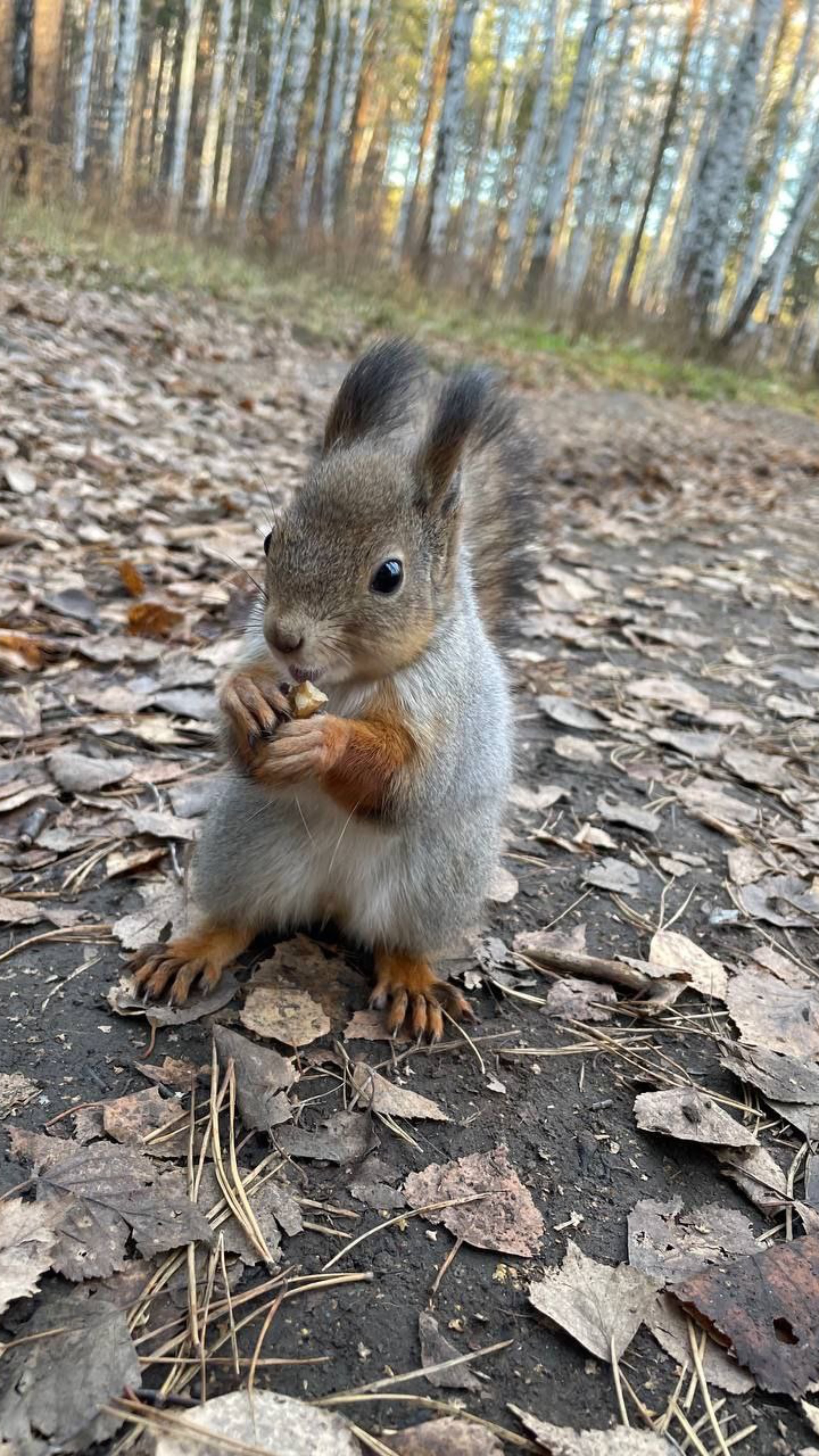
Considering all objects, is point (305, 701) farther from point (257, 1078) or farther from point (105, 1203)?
point (105, 1203)

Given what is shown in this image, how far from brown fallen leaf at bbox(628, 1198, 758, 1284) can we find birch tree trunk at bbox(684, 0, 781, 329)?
45.5 feet

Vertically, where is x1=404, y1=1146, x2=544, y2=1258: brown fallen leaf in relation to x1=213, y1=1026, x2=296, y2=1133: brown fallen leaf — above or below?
above

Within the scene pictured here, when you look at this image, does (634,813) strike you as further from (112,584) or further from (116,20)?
(116,20)

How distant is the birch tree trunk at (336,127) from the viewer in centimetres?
1316

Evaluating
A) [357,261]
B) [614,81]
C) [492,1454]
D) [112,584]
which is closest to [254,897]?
[492,1454]

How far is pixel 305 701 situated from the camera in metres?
1.50

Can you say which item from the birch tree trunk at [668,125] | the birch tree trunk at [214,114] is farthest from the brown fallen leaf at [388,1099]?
the birch tree trunk at [668,125]

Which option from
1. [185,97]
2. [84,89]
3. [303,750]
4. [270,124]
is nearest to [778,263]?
[270,124]

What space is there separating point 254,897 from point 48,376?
397cm

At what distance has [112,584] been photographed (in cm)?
322

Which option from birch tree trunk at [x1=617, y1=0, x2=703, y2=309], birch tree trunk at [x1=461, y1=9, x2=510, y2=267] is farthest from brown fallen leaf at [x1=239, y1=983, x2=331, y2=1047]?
birch tree trunk at [x1=617, y1=0, x2=703, y2=309]

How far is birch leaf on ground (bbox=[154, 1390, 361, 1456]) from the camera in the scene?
0.98 m

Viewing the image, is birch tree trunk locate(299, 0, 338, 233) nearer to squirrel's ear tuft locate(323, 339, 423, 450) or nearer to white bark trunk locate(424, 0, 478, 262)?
white bark trunk locate(424, 0, 478, 262)

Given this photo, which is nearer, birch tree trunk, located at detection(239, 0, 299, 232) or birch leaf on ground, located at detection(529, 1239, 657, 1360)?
birch leaf on ground, located at detection(529, 1239, 657, 1360)
